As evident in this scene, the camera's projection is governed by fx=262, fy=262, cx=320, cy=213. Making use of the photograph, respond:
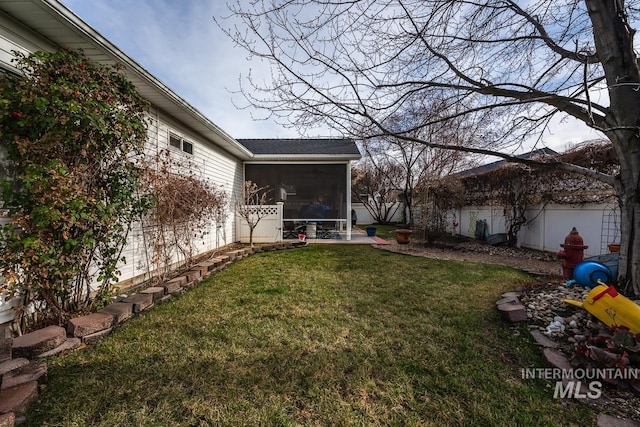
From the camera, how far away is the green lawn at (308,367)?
1.60 m

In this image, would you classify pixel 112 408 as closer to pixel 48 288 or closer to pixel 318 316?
pixel 48 288

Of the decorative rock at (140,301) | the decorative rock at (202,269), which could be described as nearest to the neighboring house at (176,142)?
the decorative rock at (202,269)

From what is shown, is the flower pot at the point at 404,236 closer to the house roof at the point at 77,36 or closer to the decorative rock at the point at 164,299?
the decorative rock at the point at 164,299

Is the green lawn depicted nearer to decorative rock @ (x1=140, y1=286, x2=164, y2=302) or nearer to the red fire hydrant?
decorative rock @ (x1=140, y1=286, x2=164, y2=302)

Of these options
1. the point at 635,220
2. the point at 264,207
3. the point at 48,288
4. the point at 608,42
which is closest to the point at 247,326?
the point at 48,288

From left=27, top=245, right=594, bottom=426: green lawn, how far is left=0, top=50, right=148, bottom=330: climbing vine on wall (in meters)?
0.77

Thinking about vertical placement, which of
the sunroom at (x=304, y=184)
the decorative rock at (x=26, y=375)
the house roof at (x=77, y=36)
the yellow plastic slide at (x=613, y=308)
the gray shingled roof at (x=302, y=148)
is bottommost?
the decorative rock at (x=26, y=375)

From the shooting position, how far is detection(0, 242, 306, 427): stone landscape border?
62.8 inches

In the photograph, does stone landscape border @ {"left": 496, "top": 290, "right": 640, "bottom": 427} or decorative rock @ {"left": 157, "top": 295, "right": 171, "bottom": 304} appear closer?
stone landscape border @ {"left": 496, "top": 290, "right": 640, "bottom": 427}

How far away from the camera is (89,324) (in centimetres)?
246

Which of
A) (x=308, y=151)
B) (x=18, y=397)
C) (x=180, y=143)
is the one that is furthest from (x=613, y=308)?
(x=308, y=151)

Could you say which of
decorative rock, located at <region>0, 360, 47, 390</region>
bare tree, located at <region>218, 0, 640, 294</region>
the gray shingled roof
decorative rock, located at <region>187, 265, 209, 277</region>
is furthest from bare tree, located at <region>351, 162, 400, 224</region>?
decorative rock, located at <region>0, 360, 47, 390</region>

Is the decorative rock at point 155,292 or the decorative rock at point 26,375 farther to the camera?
the decorative rock at point 155,292

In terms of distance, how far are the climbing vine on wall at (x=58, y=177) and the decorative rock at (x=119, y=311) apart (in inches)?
5.5
